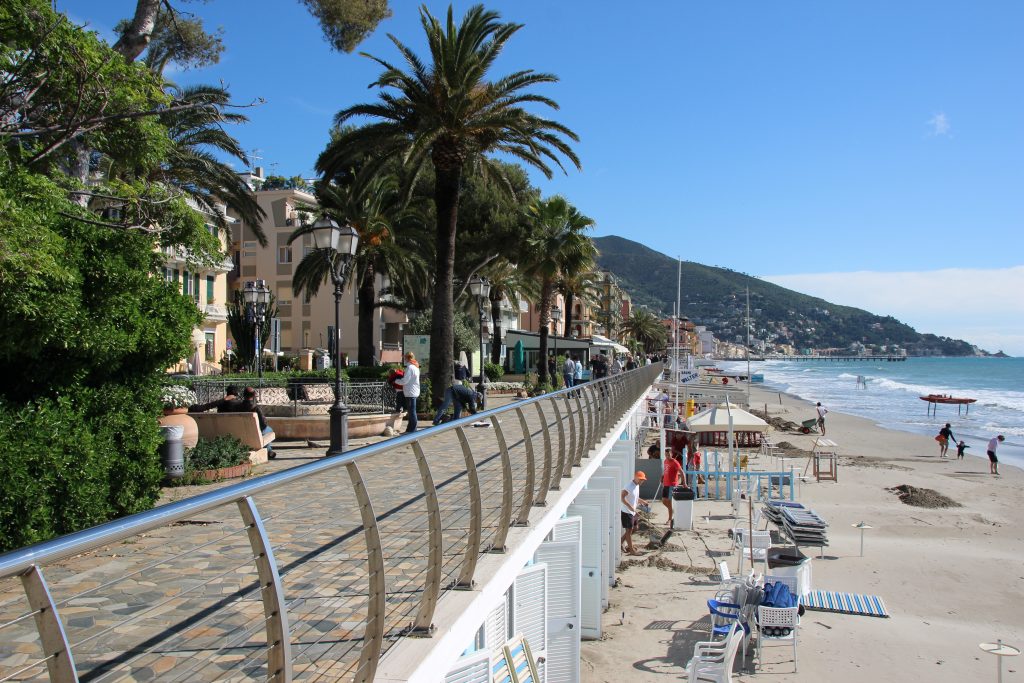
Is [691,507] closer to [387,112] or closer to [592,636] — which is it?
[592,636]

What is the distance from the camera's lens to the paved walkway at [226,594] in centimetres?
293

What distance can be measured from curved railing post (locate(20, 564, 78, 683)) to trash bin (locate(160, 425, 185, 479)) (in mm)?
8756

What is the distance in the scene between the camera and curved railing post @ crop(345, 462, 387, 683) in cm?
320

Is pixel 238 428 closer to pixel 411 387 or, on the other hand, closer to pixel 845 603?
pixel 411 387

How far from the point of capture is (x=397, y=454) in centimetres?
429

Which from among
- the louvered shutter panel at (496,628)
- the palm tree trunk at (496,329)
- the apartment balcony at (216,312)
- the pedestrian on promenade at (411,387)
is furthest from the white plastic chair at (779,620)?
the apartment balcony at (216,312)

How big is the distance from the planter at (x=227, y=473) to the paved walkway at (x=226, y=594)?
685 cm

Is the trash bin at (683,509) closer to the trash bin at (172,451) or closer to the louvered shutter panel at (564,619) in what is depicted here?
the louvered shutter panel at (564,619)

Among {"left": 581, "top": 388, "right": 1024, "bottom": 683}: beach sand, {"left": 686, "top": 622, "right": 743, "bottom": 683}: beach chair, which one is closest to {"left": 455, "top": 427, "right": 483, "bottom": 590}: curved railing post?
{"left": 686, "top": 622, "right": 743, "bottom": 683}: beach chair

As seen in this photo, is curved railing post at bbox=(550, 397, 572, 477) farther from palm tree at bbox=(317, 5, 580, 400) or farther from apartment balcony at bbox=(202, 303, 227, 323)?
apartment balcony at bbox=(202, 303, 227, 323)

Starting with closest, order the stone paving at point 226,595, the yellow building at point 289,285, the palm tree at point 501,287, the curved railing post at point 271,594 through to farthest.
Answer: the curved railing post at point 271,594 → the stone paving at point 226,595 → the palm tree at point 501,287 → the yellow building at point 289,285

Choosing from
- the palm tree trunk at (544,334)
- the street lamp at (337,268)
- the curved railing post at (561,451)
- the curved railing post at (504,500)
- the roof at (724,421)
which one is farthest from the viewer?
the palm tree trunk at (544,334)

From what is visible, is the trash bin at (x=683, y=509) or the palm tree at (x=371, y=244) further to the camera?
the palm tree at (x=371, y=244)

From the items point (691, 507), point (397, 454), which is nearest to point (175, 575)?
point (397, 454)
